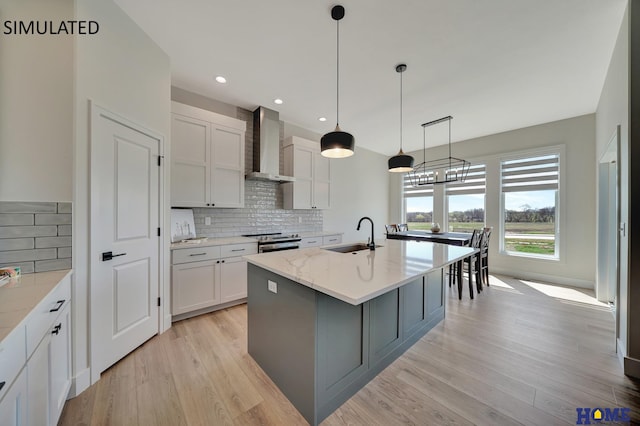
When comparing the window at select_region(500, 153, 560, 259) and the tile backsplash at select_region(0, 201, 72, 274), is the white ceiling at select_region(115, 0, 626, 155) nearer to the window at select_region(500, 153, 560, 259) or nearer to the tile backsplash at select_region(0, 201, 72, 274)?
the window at select_region(500, 153, 560, 259)

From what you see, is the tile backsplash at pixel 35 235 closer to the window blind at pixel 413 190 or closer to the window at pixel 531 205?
the window blind at pixel 413 190

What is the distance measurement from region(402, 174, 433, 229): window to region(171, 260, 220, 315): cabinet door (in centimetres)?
524

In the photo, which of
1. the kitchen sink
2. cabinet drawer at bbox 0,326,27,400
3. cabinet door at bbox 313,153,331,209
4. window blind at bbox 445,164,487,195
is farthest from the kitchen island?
window blind at bbox 445,164,487,195

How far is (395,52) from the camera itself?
2480 millimetres

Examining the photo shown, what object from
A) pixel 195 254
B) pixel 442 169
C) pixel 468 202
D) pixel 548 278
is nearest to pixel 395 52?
pixel 195 254

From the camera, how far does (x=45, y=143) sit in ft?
5.40

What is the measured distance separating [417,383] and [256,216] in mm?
3121

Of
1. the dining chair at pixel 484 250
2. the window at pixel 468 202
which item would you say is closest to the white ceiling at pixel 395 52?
the window at pixel 468 202

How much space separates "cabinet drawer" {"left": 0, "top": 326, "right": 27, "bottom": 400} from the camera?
0.78m

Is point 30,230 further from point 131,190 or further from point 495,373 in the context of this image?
point 495,373

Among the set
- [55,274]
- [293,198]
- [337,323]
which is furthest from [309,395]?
[293,198]

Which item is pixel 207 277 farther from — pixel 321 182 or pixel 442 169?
pixel 442 169

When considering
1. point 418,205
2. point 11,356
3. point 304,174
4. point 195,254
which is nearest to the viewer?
point 11,356

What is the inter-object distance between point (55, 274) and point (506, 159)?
21.9ft
